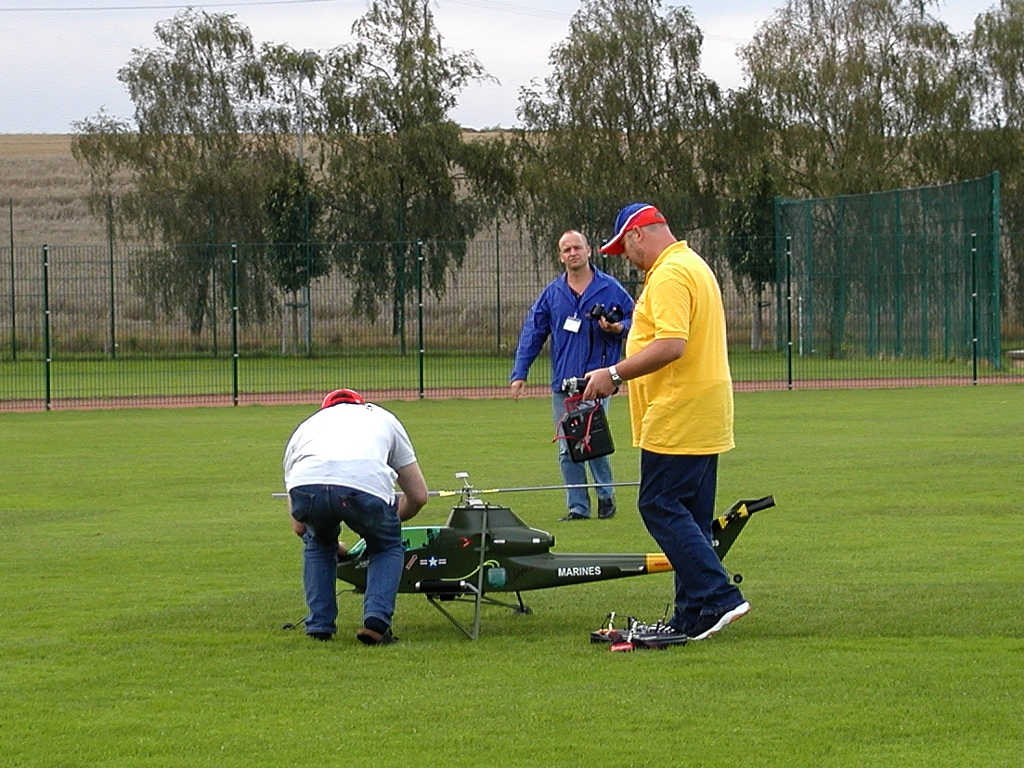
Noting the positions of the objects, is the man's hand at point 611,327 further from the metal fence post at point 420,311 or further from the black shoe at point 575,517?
the metal fence post at point 420,311

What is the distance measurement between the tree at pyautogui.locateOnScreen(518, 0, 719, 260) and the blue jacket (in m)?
36.4

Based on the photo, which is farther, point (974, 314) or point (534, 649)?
point (974, 314)

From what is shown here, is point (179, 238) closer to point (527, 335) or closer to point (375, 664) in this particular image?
point (527, 335)

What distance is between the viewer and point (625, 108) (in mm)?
50344

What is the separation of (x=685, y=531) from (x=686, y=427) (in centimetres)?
47

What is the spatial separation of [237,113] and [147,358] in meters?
21.5

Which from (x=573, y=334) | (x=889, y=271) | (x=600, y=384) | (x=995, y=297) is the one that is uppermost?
(x=889, y=271)

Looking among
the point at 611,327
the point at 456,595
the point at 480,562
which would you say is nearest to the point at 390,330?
the point at 611,327

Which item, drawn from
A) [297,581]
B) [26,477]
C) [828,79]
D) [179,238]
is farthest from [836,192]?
[297,581]

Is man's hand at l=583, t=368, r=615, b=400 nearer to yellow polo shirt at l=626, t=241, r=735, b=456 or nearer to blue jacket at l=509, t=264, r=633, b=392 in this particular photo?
yellow polo shirt at l=626, t=241, r=735, b=456

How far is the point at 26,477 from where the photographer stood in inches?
627

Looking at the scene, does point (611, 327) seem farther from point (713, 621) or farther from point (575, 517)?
point (713, 621)

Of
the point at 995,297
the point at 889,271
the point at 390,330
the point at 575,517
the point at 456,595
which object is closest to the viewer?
the point at 456,595

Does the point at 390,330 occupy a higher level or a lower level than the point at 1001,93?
lower
